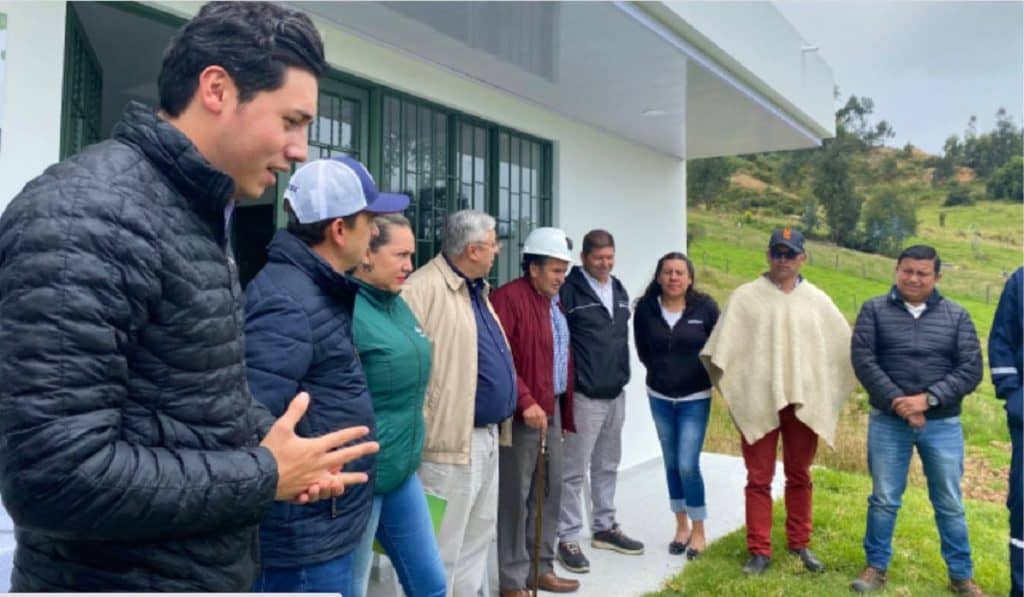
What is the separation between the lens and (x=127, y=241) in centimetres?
99

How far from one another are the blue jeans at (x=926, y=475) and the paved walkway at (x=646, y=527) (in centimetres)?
113

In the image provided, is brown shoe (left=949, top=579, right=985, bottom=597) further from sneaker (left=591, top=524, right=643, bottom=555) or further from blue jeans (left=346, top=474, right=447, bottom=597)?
blue jeans (left=346, top=474, right=447, bottom=597)

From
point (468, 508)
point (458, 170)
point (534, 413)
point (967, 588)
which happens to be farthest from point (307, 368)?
point (967, 588)

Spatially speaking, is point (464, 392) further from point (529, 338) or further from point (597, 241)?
point (597, 241)

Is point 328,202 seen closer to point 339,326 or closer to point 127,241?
point 339,326

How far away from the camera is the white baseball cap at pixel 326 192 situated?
2045 mm

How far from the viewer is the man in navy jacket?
11.5 feet

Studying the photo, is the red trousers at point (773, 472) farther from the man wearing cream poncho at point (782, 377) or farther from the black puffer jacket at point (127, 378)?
the black puffer jacket at point (127, 378)

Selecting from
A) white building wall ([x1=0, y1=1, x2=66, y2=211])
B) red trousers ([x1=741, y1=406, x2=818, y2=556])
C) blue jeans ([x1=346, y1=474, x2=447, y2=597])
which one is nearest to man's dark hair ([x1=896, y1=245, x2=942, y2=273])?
red trousers ([x1=741, y1=406, x2=818, y2=556])

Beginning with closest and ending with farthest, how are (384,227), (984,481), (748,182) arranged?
(384,227), (984,481), (748,182)

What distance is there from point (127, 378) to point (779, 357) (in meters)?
3.68

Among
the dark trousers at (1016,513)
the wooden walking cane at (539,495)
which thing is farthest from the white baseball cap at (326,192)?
the dark trousers at (1016,513)

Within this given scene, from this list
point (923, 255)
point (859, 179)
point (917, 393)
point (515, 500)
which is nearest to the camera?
point (515, 500)

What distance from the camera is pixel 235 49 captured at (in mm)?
1120
